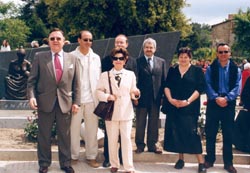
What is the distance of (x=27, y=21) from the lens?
55.4 meters

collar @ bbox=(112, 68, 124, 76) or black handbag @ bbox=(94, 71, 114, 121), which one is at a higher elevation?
collar @ bbox=(112, 68, 124, 76)

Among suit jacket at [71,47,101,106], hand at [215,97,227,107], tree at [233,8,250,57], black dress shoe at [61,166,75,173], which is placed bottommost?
black dress shoe at [61,166,75,173]

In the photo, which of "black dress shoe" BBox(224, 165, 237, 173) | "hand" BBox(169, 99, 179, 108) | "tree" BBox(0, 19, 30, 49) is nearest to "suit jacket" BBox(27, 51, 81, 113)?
"hand" BBox(169, 99, 179, 108)

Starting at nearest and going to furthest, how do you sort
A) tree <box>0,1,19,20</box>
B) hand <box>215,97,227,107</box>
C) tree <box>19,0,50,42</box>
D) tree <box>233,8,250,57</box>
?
1. hand <box>215,97,227,107</box>
2. tree <box>233,8,250,57</box>
3. tree <box>19,0,50,42</box>
4. tree <box>0,1,19,20</box>

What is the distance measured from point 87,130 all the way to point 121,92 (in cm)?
85

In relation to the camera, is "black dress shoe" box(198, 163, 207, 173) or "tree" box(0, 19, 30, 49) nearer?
"black dress shoe" box(198, 163, 207, 173)

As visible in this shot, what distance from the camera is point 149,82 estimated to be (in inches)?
273

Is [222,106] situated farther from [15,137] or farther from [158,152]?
[15,137]

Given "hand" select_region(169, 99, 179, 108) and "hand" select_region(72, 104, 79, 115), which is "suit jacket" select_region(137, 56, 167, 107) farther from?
"hand" select_region(72, 104, 79, 115)

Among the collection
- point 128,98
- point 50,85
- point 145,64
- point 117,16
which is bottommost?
point 128,98

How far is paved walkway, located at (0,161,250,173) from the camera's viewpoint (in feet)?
21.8

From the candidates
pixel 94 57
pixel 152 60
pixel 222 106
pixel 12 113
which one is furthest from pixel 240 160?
pixel 12 113

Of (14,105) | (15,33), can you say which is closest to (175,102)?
(14,105)

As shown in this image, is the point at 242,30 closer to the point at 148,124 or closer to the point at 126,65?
the point at 148,124
